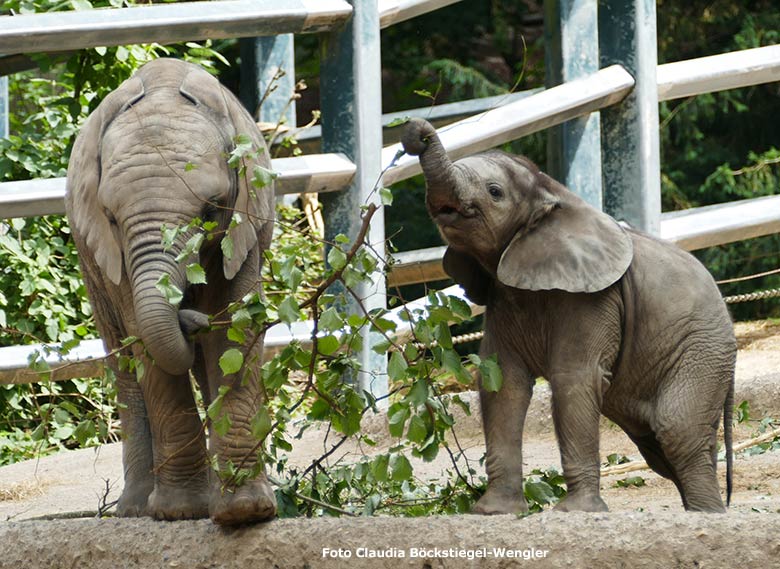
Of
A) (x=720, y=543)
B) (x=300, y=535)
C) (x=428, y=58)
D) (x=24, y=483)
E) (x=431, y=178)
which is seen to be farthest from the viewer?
(x=428, y=58)

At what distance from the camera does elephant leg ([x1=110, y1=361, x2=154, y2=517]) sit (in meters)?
5.29

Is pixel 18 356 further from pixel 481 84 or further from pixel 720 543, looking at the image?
pixel 481 84

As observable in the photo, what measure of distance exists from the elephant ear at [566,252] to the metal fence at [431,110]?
1607mm

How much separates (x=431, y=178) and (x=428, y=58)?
11194mm

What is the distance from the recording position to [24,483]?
716cm

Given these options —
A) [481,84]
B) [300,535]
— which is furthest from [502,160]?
[481,84]

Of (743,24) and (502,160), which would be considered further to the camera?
(743,24)

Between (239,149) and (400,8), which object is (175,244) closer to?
(239,149)

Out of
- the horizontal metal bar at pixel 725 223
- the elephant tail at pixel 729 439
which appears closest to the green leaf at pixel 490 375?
the elephant tail at pixel 729 439

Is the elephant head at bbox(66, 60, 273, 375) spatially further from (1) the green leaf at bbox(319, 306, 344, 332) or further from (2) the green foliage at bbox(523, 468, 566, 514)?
(2) the green foliage at bbox(523, 468, 566, 514)

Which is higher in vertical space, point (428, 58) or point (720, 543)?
point (428, 58)

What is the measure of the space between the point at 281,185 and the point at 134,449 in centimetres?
225

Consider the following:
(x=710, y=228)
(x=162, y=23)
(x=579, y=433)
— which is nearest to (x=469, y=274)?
(x=579, y=433)

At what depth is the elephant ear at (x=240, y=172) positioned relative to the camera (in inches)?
188
